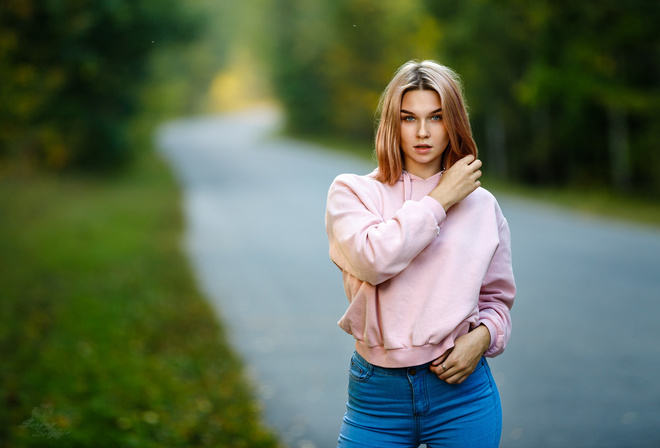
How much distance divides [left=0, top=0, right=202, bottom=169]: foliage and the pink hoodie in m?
4.53

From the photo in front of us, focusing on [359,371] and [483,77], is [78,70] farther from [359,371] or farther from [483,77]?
[359,371]

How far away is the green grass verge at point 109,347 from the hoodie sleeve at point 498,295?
2.27 m

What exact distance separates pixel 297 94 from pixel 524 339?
120 ft

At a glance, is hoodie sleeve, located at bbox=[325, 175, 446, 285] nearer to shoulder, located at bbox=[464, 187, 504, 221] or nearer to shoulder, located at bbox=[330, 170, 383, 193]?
shoulder, located at bbox=[330, 170, 383, 193]

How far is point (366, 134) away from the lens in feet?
123

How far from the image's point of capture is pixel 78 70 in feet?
50.5

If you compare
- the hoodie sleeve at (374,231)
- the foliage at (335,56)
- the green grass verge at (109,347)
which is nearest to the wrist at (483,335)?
the hoodie sleeve at (374,231)

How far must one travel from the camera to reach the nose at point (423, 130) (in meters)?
2.16

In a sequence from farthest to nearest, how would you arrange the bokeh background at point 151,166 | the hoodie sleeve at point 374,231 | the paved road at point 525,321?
the bokeh background at point 151,166 < the paved road at point 525,321 < the hoodie sleeve at point 374,231

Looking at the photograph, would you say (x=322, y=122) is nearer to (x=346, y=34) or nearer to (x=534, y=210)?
(x=346, y=34)

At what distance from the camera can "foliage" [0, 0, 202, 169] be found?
9039mm

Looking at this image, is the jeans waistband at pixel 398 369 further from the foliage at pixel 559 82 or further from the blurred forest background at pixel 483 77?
the foliage at pixel 559 82

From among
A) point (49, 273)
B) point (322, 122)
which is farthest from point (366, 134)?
point (49, 273)

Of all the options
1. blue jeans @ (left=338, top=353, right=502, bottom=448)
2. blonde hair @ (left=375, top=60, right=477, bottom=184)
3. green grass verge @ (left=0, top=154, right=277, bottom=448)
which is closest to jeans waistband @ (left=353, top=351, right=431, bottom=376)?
blue jeans @ (left=338, top=353, right=502, bottom=448)
